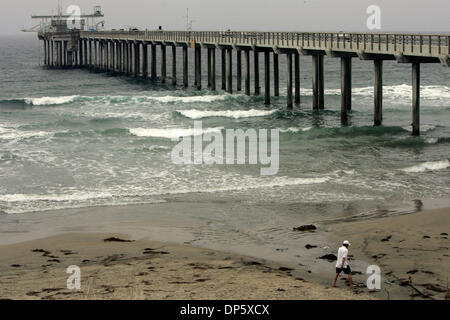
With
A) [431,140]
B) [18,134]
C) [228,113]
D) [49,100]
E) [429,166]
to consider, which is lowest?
[429,166]

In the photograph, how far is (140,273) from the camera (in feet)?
52.4

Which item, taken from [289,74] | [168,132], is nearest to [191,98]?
[289,74]

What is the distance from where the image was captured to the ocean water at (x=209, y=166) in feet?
78.7

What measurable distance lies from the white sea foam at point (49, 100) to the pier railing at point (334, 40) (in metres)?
9.62

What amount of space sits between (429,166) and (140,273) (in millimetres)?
15585

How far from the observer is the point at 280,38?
43.7 meters

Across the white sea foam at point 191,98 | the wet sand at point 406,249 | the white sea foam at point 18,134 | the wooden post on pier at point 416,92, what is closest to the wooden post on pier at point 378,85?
the wooden post on pier at point 416,92

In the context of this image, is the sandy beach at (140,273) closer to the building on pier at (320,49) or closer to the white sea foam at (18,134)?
the building on pier at (320,49)

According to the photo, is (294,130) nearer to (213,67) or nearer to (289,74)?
(289,74)

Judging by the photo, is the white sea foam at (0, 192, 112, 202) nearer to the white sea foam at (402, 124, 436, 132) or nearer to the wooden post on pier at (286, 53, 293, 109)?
the white sea foam at (402, 124, 436, 132)

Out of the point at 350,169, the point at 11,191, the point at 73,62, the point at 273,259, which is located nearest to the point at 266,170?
the point at 350,169

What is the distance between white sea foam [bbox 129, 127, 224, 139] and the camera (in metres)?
37.0
